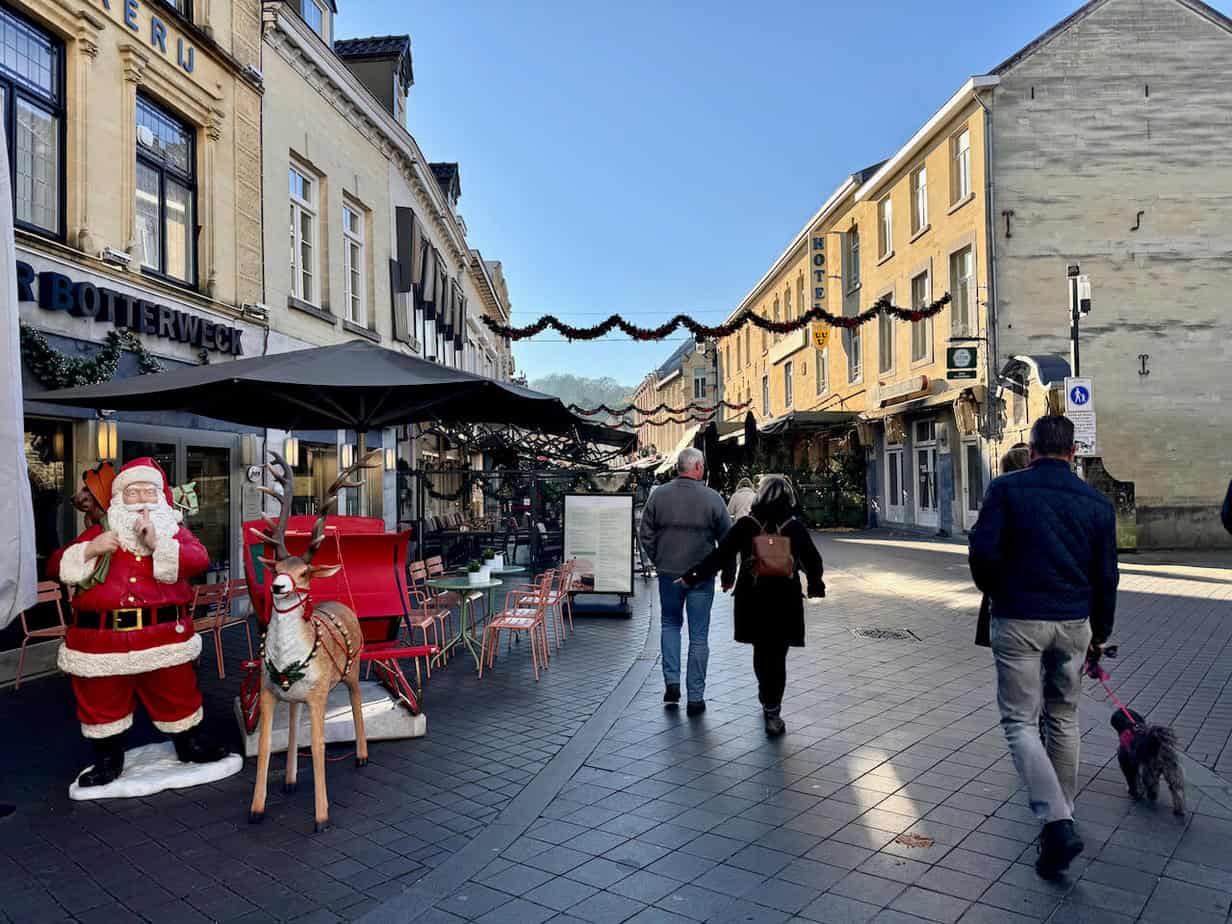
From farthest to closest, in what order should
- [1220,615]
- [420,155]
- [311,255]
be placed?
[420,155] → [311,255] → [1220,615]

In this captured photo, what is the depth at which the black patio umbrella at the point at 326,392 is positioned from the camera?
607 cm


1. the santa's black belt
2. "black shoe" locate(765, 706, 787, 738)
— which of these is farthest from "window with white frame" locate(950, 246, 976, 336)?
the santa's black belt

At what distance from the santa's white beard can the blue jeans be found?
3.16m

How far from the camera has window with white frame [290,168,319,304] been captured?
43.7ft

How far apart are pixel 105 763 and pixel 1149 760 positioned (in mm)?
5377

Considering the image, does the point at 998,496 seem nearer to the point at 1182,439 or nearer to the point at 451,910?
the point at 451,910

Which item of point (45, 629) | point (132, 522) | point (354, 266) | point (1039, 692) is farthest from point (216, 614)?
point (354, 266)

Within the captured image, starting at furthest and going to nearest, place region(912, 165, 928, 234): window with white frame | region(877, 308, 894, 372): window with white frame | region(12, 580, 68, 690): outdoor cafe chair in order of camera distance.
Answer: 1. region(877, 308, 894, 372): window with white frame
2. region(912, 165, 928, 234): window with white frame
3. region(12, 580, 68, 690): outdoor cafe chair

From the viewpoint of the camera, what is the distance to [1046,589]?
378 cm

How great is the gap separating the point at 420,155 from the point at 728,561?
15.2m

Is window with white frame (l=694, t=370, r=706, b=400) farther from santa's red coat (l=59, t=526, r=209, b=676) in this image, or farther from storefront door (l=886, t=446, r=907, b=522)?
santa's red coat (l=59, t=526, r=209, b=676)

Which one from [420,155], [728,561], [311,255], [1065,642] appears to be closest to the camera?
[1065,642]

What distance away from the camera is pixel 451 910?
3.40 meters

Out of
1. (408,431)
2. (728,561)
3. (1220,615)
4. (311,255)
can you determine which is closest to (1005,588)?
(728,561)
